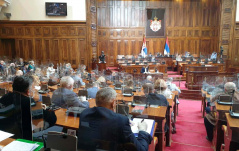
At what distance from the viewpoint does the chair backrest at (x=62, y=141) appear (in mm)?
1674

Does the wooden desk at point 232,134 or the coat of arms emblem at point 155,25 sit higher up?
the coat of arms emblem at point 155,25

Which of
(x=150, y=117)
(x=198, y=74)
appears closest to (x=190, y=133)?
(x=150, y=117)

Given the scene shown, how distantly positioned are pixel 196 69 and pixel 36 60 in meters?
9.89

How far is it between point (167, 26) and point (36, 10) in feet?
31.2

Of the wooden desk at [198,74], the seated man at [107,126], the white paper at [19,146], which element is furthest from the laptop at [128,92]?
the wooden desk at [198,74]

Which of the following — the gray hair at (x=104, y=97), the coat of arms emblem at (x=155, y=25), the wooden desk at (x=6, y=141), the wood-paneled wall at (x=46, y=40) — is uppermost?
the coat of arms emblem at (x=155, y=25)

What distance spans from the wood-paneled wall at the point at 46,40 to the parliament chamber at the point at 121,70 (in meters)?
0.06

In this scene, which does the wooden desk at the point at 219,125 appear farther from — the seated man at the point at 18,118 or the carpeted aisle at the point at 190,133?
the seated man at the point at 18,118

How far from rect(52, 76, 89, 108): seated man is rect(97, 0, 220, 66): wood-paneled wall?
11580 millimetres

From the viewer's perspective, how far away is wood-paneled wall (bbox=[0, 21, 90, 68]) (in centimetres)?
1234

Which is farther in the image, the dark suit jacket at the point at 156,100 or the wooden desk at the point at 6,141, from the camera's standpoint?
the dark suit jacket at the point at 156,100

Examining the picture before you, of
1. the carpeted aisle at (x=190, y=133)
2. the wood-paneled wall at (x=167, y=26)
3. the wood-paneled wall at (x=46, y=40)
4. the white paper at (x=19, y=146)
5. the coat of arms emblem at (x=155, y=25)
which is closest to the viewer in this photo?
the white paper at (x=19, y=146)

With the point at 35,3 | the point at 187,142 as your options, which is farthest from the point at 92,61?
the point at 187,142

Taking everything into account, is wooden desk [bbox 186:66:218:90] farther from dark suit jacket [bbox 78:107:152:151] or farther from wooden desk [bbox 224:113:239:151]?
dark suit jacket [bbox 78:107:152:151]
